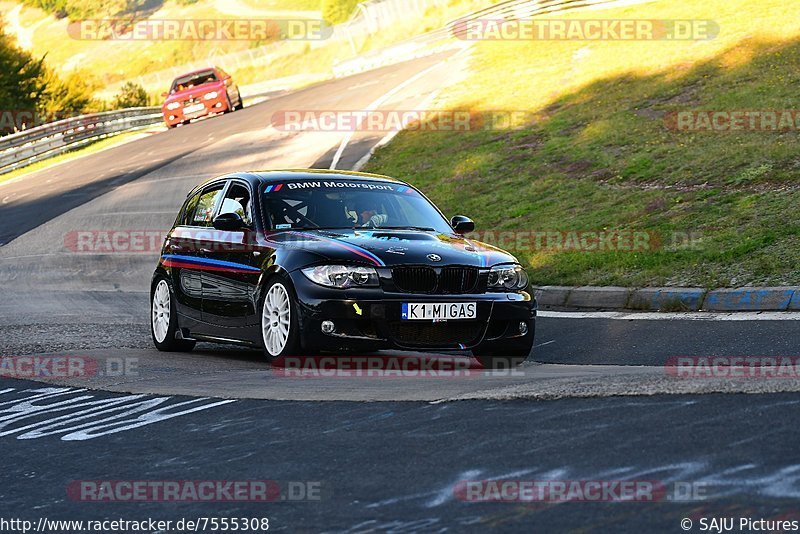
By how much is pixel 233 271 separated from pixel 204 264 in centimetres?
65

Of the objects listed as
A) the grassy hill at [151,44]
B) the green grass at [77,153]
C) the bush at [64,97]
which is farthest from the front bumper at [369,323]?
the grassy hill at [151,44]

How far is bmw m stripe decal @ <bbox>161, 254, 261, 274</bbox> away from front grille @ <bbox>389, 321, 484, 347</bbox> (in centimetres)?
148

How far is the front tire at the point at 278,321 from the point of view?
9414 millimetres

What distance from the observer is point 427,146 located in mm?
26141

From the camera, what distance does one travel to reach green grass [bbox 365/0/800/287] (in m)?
13.8

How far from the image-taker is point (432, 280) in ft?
30.8

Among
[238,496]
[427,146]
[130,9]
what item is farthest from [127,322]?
[130,9]

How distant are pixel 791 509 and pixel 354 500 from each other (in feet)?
5.64

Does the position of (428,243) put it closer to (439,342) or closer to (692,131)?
(439,342)

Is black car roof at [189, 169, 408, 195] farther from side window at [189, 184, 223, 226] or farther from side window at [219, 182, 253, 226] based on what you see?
side window at [189, 184, 223, 226]
